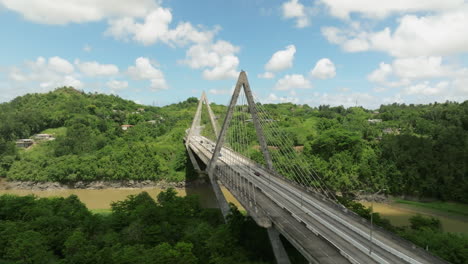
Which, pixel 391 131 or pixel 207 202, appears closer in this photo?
pixel 207 202

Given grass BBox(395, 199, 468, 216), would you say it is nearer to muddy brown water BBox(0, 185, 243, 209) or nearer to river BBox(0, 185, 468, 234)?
river BBox(0, 185, 468, 234)

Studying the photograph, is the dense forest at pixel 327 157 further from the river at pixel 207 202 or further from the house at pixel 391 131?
the house at pixel 391 131

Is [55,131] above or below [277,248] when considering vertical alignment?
above

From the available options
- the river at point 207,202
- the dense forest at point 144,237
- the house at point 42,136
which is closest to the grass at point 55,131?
the house at point 42,136

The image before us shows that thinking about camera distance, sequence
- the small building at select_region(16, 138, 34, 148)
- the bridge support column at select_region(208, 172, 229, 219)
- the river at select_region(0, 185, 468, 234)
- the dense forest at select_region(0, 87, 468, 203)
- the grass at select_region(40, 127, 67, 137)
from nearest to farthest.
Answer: the bridge support column at select_region(208, 172, 229, 219)
the river at select_region(0, 185, 468, 234)
the dense forest at select_region(0, 87, 468, 203)
the small building at select_region(16, 138, 34, 148)
the grass at select_region(40, 127, 67, 137)

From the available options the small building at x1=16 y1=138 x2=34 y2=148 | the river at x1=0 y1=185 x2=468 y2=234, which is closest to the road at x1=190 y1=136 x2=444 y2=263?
the river at x1=0 y1=185 x2=468 y2=234

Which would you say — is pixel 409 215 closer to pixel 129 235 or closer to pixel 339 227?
pixel 339 227

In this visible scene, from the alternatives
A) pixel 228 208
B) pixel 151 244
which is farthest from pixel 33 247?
pixel 228 208

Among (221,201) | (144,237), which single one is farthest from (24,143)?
(221,201)
